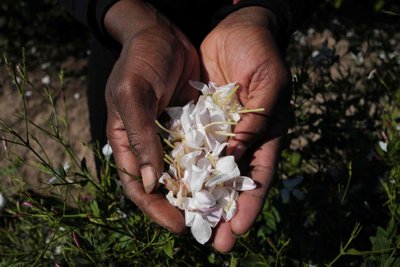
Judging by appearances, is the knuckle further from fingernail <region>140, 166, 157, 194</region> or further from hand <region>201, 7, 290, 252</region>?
hand <region>201, 7, 290, 252</region>

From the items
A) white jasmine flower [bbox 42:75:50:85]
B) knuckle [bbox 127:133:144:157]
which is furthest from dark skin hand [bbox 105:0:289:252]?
white jasmine flower [bbox 42:75:50:85]

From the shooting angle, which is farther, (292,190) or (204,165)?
(292,190)

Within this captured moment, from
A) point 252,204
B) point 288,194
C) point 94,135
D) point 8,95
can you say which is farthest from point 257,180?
point 8,95

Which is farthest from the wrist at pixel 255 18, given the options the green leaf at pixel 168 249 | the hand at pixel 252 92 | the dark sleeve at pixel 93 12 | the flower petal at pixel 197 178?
the green leaf at pixel 168 249

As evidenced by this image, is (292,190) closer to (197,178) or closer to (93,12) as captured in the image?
(197,178)

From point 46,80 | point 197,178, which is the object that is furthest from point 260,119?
point 46,80

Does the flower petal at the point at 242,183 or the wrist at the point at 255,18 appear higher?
the wrist at the point at 255,18

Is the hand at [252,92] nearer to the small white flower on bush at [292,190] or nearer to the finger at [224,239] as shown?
the finger at [224,239]

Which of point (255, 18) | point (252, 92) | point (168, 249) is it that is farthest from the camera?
point (255, 18)
